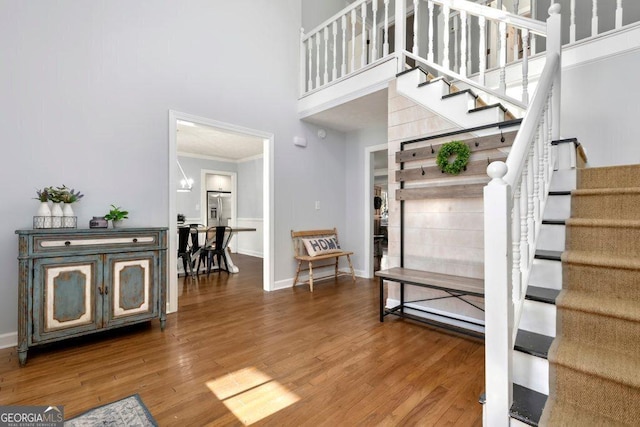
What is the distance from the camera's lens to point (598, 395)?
1.12 metres

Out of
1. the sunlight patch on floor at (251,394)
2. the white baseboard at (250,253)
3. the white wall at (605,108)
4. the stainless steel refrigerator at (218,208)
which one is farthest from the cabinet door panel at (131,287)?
the stainless steel refrigerator at (218,208)

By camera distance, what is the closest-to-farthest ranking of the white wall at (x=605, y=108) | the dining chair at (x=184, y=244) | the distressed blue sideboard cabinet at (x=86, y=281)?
the distressed blue sideboard cabinet at (x=86, y=281), the white wall at (x=605, y=108), the dining chair at (x=184, y=244)

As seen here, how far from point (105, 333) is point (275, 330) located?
147cm

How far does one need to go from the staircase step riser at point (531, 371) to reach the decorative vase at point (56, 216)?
3.10 metres

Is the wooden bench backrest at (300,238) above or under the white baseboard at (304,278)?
above

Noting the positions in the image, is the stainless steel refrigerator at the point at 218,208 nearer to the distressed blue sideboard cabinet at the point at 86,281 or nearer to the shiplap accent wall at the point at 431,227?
the distressed blue sideboard cabinet at the point at 86,281

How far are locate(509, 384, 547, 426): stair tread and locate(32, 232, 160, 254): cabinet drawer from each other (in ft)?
8.93

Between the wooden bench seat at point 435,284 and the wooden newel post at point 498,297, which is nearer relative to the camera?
the wooden newel post at point 498,297

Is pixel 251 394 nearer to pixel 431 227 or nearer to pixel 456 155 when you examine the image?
pixel 431 227

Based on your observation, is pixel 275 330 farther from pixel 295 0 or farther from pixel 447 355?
pixel 295 0

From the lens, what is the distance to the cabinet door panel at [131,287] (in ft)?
7.99

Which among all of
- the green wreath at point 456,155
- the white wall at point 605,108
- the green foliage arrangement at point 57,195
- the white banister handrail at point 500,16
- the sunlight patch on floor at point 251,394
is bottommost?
the sunlight patch on floor at point 251,394

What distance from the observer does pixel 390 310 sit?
296cm

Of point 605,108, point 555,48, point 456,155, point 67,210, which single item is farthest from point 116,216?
point 605,108
